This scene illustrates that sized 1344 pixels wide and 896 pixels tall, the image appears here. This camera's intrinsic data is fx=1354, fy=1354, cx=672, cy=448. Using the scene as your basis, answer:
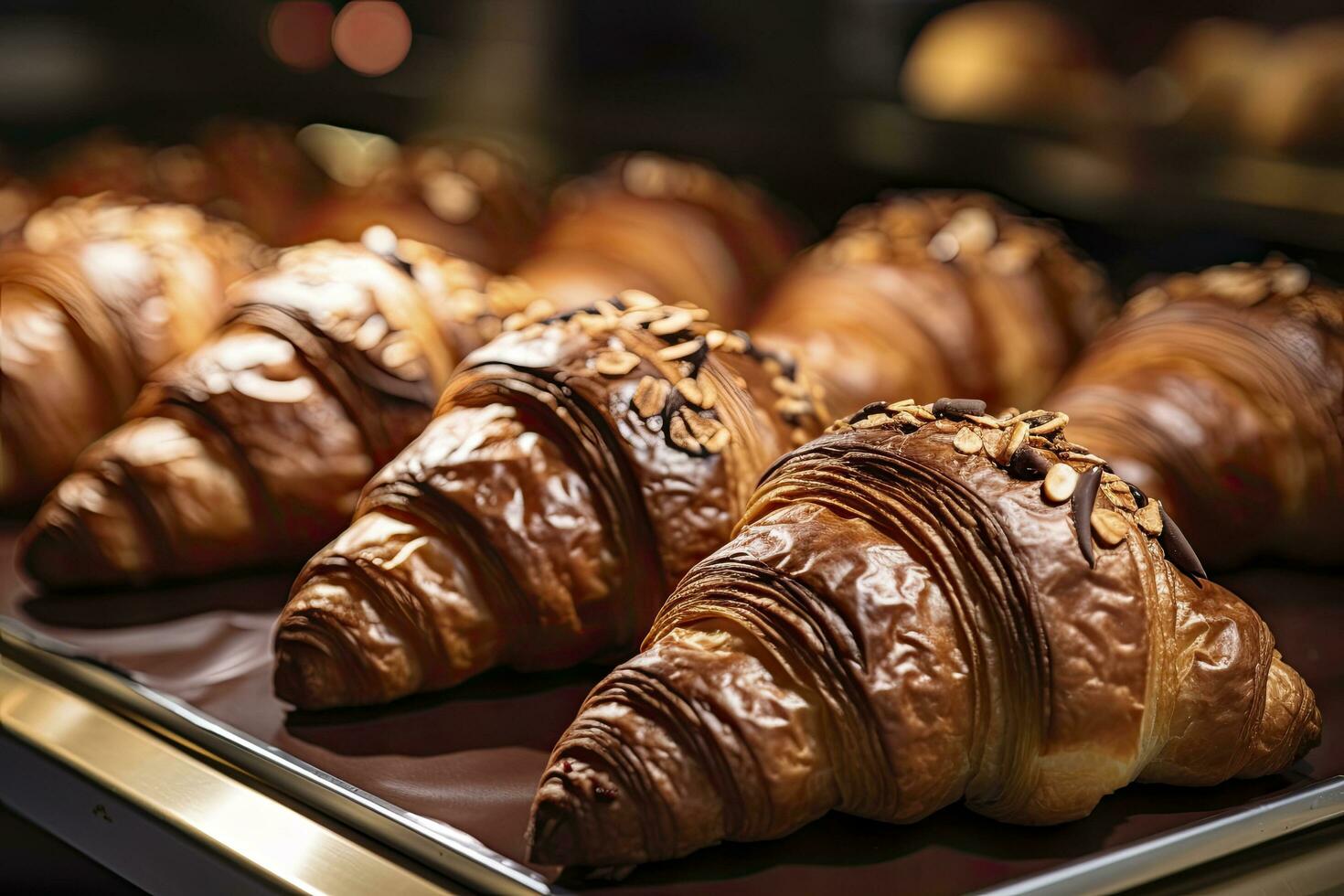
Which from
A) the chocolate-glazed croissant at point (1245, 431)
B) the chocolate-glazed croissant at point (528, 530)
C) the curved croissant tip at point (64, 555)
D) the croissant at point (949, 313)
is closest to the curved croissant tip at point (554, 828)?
the chocolate-glazed croissant at point (528, 530)

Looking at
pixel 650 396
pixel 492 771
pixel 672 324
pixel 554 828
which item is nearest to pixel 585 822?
pixel 554 828

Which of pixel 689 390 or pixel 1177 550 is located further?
pixel 689 390

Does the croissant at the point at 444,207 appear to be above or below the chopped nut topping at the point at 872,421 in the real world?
below

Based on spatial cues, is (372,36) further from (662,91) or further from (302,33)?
(662,91)

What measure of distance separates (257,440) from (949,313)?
96 centimetres

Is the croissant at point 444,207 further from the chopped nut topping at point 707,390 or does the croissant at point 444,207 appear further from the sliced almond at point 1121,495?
the sliced almond at point 1121,495

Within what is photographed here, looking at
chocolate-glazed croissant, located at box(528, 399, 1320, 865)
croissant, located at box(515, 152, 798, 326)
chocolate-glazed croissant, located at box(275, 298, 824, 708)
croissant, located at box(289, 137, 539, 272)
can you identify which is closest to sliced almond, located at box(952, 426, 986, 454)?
chocolate-glazed croissant, located at box(528, 399, 1320, 865)

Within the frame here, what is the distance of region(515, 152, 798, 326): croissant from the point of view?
2.15 meters

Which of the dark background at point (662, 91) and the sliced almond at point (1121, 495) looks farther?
the dark background at point (662, 91)

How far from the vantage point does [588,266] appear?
84.7 inches

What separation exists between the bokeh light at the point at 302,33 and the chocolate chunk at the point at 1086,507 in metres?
2.31

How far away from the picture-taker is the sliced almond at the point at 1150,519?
1017mm

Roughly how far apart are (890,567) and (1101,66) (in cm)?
132

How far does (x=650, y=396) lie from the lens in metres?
1.23
